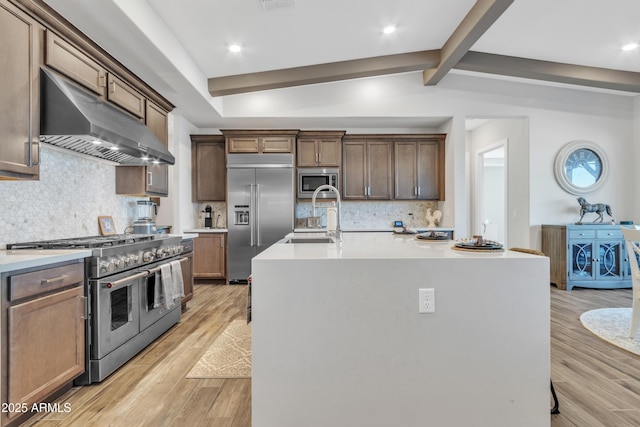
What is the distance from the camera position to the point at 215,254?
5.10 meters

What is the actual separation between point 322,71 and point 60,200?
325cm

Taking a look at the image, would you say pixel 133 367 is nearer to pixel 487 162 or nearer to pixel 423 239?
pixel 423 239

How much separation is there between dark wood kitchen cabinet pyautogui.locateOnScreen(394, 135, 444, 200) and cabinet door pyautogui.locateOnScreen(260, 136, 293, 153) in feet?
5.83

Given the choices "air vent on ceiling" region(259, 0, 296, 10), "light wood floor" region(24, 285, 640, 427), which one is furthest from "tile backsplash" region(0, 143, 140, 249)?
"air vent on ceiling" region(259, 0, 296, 10)

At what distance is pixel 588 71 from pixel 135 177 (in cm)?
602

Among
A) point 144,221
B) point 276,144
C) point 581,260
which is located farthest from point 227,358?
point 581,260

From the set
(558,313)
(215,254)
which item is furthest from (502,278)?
(215,254)

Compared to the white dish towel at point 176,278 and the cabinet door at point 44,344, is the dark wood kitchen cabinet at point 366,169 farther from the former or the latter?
the cabinet door at point 44,344

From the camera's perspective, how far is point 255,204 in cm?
505

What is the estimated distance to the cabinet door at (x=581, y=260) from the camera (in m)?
4.59

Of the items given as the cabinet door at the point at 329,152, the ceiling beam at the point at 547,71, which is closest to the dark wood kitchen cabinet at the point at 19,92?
the cabinet door at the point at 329,152

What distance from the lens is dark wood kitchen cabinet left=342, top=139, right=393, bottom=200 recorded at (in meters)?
5.39

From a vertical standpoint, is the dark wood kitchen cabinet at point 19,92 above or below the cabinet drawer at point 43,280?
above

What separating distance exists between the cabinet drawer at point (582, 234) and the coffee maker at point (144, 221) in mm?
5543
